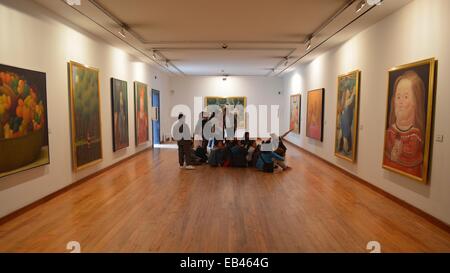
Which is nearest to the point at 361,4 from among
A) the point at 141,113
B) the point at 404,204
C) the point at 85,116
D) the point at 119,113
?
the point at 404,204

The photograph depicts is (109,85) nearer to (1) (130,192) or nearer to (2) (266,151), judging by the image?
(1) (130,192)

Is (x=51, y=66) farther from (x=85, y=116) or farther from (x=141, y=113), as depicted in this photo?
(x=141, y=113)

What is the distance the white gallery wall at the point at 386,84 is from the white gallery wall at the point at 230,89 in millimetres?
7430

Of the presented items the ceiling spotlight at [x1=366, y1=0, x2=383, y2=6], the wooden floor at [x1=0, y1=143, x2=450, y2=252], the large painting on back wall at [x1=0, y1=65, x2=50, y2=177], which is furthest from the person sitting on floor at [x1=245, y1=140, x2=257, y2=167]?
the large painting on back wall at [x1=0, y1=65, x2=50, y2=177]

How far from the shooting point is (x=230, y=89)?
17.0m

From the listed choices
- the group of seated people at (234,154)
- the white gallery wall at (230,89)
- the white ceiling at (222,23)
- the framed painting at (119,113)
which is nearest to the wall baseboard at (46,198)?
the framed painting at (119,113)

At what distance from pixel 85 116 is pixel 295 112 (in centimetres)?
946

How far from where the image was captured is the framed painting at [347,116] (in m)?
7.02

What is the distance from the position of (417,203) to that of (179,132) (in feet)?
19.7

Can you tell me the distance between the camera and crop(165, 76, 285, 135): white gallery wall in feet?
55.2

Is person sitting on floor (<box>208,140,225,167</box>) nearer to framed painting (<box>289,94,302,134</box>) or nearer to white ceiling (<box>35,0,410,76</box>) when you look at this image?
white ceiling (<box>35,0,410,76</box>)

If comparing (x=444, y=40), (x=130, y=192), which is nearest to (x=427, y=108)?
(x=444, y=40)

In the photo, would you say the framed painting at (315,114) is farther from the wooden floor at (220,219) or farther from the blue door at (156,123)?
the blue door at (156,123)

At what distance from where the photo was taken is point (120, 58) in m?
8.99
